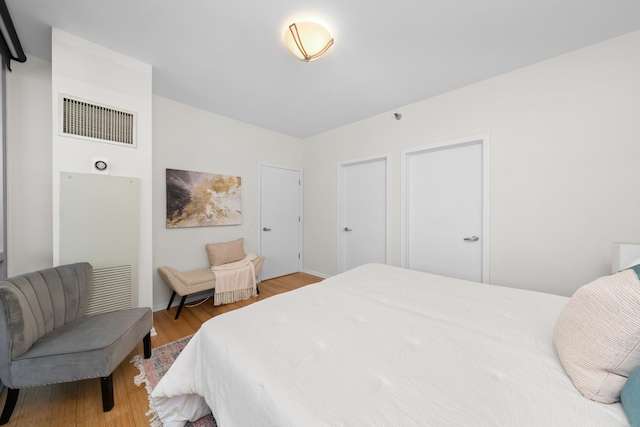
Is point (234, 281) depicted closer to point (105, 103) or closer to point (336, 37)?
point (105, 103)

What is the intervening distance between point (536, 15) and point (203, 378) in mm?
3085

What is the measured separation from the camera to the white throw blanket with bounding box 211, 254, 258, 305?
9.21ft

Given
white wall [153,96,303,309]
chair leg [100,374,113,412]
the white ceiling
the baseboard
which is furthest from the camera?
the baseboard

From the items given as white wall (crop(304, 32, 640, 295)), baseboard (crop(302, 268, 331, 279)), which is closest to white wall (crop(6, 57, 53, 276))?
baseboard (crop(302, 268, 331, 279))

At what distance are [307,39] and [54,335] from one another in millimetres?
2654

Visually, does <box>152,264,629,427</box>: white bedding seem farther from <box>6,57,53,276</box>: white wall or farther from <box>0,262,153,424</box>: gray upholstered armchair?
<box>6,57,53,276</box>: white wall

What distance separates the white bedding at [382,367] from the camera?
681mm

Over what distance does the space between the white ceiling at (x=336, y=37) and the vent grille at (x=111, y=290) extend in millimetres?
1920

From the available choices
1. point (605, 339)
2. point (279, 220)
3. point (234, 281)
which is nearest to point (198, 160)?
point (279, 220)

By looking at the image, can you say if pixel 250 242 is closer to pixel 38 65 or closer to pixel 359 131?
pixel 359 131

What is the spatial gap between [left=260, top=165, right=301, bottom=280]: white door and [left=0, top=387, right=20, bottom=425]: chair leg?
8.64 ft

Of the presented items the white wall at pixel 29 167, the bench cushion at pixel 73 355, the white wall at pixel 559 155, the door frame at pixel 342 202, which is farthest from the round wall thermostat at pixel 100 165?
the white wall at pixel 559 155

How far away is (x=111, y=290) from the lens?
1929 millimetres

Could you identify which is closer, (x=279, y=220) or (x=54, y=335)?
(x=54, y=335)
